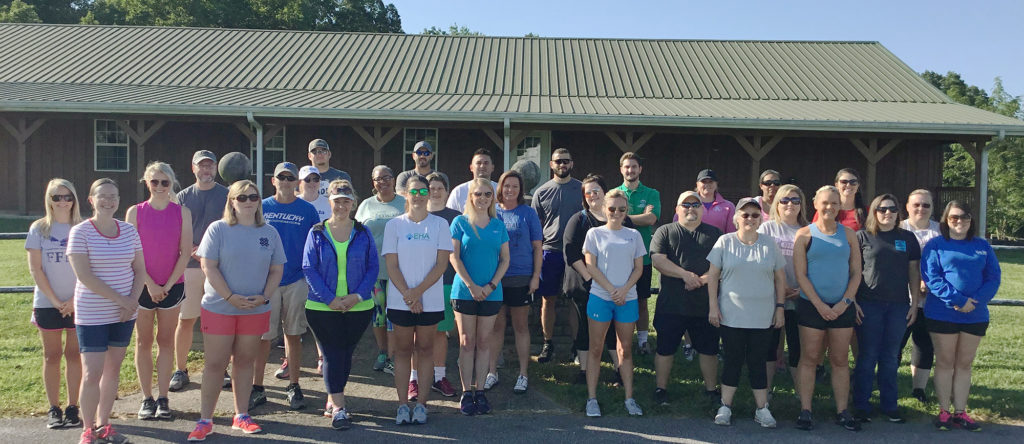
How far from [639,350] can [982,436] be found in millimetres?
2613

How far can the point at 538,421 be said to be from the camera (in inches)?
188

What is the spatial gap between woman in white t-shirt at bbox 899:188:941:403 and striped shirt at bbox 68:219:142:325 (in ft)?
16.7

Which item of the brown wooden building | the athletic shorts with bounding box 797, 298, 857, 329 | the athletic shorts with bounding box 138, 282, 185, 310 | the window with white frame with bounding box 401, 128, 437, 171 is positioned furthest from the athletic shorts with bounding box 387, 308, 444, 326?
the window with white frame with bounding box 401, 128, 437, 171

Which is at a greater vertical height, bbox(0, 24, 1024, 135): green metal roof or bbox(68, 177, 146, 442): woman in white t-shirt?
bbox(0, 24, 1024, 135): green metal roof

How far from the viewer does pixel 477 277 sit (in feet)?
16.3

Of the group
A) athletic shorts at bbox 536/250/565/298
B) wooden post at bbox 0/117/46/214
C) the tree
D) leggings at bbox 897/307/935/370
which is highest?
the tree

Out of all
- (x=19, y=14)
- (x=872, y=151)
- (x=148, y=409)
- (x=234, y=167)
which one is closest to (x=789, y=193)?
(x=234, y=167)

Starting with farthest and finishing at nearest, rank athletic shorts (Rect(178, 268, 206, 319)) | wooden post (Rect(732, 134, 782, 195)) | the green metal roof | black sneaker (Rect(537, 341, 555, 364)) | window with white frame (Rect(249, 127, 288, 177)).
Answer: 1. window with white frame (Rect(249, 127, 288, 177))
2. wooden post (Rect(732, 134, 782, 195))
3. the green metal roof
4. black sneaker (Rect(537, 341, 555, 364))
5. athletic shorts (Rect(178, 268, 206, 319))

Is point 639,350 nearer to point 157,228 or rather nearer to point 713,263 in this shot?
point 713,263

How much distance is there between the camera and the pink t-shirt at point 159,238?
470 centimetres

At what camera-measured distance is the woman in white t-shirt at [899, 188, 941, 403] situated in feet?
16.7

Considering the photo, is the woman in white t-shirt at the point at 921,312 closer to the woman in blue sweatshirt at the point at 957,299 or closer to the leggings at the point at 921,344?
the leggings at the point at 921,344

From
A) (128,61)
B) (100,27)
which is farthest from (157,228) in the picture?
(100,27)

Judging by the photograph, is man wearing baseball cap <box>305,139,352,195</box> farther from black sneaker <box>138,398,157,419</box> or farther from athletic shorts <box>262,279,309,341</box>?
black sneaker <box>138,398,157,419</box>
